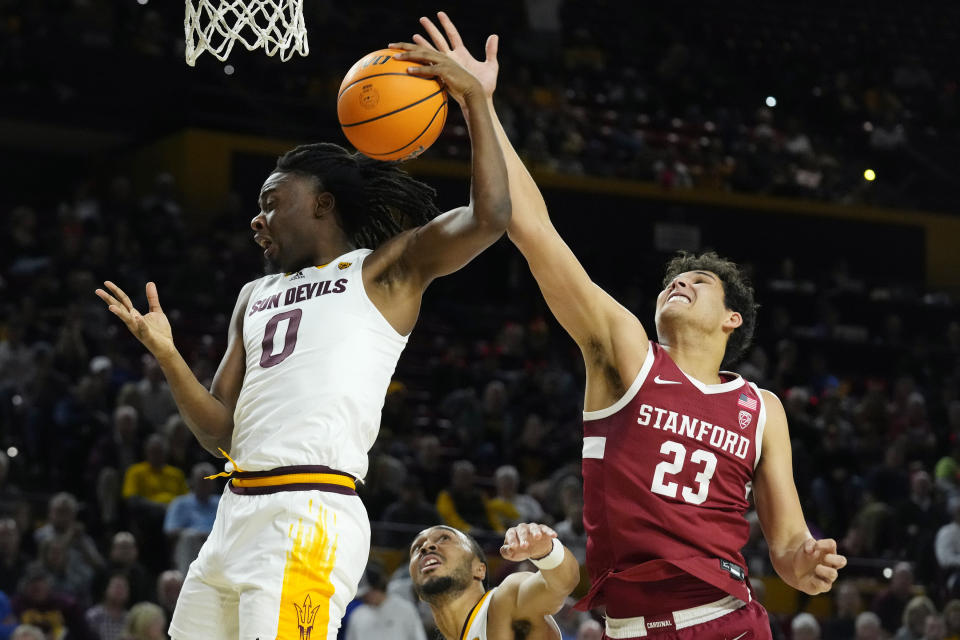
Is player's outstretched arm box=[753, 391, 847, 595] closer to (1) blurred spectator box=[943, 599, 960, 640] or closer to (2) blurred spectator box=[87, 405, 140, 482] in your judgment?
(1) blurred spectator box=[943, 599, 960, 640]

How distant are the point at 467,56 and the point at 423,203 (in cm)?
50

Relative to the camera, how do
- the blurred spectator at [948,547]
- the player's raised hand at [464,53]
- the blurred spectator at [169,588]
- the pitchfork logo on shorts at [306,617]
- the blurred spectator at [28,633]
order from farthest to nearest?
the blurred spectator at [948,547], the blurred spectator at [169,588], the blurred spectator at [28,633], the player's raised hand at [464,53], the pitchfork logo on shorts at [306,617]

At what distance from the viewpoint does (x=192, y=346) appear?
12.5 m

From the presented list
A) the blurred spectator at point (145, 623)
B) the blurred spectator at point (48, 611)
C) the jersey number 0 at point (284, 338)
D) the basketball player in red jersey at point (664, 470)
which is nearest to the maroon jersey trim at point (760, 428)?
the basketball player in red jersey at point (664, 470)

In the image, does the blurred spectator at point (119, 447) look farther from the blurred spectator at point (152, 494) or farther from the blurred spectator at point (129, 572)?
the blurred spectator at point (129, 572)

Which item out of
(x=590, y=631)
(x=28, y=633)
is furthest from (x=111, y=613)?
(x=590, y=631)

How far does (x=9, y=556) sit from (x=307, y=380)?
19.5 feet

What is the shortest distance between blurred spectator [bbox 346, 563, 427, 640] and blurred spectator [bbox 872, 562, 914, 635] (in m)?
3.98

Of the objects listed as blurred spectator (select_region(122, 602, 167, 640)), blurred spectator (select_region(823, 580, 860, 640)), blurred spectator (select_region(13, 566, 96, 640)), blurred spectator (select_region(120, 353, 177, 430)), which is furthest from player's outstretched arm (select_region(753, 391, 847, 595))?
blurred spectator (select_region(120, 353, 177, 430))

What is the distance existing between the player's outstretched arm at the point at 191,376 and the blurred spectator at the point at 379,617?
4.75 metres

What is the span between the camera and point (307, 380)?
11.7 ft

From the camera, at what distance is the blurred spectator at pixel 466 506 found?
10328mm

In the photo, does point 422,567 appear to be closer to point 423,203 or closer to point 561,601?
point 561,601

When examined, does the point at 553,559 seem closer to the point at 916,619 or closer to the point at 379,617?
the point at 379,617
